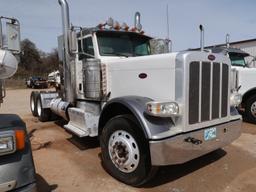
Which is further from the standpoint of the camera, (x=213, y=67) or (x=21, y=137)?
(x=213, y=67)

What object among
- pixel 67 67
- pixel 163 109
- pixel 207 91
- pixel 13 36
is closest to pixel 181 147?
pixel 163 109

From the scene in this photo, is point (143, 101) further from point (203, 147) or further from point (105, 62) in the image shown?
point (105, 62)

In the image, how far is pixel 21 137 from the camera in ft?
6.86

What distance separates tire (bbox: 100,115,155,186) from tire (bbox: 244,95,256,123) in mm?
5171

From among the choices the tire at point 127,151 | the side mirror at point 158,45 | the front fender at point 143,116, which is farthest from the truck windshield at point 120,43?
the tire at point 127,151

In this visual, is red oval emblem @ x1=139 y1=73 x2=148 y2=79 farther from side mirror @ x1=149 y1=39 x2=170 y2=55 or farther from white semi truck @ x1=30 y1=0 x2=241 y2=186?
side mirror @ x1=149 y1=39 x2=170 y2=55

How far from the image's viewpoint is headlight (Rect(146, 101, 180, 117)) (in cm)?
285

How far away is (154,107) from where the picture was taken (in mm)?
2848

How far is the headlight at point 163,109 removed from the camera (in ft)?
9.36

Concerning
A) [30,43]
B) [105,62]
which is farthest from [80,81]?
[30,43]

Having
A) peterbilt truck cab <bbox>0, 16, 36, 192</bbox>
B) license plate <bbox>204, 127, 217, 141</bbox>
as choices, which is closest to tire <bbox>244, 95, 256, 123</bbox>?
license plate <bbox>204, 127, 217, 141</bbox>

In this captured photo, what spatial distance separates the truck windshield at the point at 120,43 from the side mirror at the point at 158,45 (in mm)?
395

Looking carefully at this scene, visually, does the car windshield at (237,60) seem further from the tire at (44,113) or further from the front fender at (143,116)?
the tire at (44,113)

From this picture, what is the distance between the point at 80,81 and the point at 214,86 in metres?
2.90
